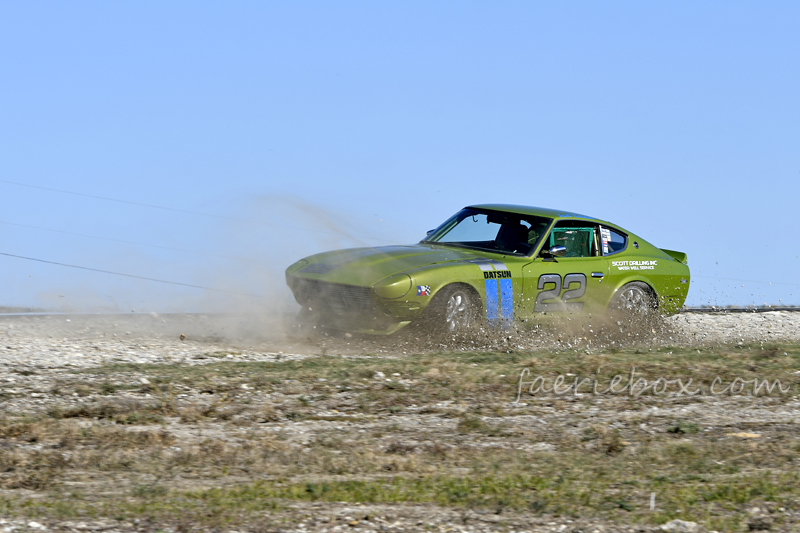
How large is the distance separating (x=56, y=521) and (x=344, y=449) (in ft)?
6.04

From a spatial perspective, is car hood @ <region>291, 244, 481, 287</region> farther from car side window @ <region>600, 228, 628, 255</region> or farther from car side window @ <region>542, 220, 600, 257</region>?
car side window @ <region>600, 228, 628, 255</region>

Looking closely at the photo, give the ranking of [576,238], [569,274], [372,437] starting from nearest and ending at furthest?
[372,437] < [569,274] < [576,238]

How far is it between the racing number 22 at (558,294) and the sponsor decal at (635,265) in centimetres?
65

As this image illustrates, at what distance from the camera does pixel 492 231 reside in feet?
34.8

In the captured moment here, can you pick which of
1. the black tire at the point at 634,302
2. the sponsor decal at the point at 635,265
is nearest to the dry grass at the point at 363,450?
the black tire at the point at 634,302

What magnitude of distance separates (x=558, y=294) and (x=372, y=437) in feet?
16.6

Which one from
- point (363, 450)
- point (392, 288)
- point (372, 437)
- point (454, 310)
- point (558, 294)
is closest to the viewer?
point (363, 450)

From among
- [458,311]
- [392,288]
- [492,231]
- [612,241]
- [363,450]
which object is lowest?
[363,450]

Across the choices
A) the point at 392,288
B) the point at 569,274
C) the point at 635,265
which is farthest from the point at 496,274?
the point at 635,265

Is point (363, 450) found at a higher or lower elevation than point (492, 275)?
lower

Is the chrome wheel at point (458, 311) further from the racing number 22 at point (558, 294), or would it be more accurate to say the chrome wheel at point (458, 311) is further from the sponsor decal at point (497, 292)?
the racing number 22 at point (558, 294)

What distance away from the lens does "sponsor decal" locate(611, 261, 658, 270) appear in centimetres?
1065

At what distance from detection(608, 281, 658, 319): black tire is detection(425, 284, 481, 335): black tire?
7.07 ft

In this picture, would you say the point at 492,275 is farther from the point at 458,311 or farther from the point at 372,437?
the point at 372,437
